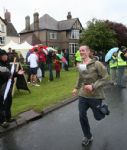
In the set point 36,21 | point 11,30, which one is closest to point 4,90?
point 36,21

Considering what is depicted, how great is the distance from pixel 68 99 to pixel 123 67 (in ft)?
15.3

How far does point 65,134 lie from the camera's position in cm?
823

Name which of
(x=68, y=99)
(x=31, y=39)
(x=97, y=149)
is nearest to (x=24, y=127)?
(x=97, y=149)

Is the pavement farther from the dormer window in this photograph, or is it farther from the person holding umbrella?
the dormer window

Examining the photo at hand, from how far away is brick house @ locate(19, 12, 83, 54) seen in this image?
260 ft

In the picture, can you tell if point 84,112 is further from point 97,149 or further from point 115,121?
point 115,121

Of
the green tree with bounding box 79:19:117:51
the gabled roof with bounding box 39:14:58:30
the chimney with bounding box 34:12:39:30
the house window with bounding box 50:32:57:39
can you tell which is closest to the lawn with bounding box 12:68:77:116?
the green tree with bounding box 79:19:117:51

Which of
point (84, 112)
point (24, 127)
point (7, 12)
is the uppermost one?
point (7, 12)

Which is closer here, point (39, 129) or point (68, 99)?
point (39, 129)

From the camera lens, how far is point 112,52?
1752 cm

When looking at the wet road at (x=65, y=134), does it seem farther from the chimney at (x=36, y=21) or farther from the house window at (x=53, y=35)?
the house window at (x=53, y=35)

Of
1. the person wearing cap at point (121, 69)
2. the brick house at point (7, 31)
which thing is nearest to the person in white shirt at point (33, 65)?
the person wearing cap at point (121, 69)

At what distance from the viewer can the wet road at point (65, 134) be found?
730 cm

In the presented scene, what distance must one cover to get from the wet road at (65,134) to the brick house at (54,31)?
68.3 m
